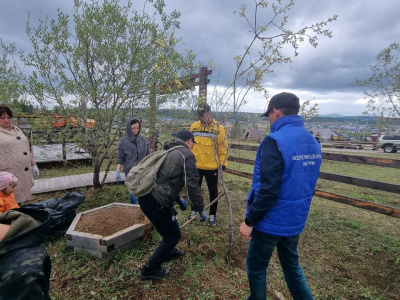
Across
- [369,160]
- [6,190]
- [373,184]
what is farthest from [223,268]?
[369,160]

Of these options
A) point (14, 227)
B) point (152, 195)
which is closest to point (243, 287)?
point (152, 195)

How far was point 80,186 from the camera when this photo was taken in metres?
5.71

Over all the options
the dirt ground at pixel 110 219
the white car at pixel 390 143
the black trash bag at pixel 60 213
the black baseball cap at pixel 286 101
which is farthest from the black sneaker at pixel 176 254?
the white car at pixel 390 143

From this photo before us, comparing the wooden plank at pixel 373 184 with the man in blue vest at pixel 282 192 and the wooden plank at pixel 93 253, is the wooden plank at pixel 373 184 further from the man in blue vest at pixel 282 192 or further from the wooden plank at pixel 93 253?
the wooden plank at pixel 93 253

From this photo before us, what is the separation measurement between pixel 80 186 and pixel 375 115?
1352 centimetres

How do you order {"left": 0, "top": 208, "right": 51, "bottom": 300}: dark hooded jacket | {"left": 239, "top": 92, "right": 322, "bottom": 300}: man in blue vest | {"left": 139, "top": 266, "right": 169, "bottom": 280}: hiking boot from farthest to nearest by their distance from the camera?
{"left": 139, "top": 266, "right": 169, "bottom": 280}: hiking boot → {"left": 239, "top": 92, "right": 322, "bottom": 300}: man in blue vest → {"left": 0, "top": 208, "right": 51, "bottom": 300}: dark hooded jacket

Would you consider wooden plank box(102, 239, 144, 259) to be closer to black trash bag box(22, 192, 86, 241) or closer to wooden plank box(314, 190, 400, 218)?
black trash bag box(22, 192, 86, 241)

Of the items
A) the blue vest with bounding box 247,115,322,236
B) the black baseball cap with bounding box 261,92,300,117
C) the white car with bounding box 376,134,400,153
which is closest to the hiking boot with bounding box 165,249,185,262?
the blue vest with bounding box 247,115,322,236

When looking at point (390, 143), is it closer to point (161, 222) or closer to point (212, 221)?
point (212, 221)

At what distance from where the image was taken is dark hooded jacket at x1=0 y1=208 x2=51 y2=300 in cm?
112

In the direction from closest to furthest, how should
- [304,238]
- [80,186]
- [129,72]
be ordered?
[304,238] < [129,72] < [80,186]

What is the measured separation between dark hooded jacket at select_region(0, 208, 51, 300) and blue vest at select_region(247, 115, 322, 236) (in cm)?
139

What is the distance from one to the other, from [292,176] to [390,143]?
93.0 ft

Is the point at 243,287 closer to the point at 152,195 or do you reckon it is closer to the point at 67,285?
the point at 152,195
